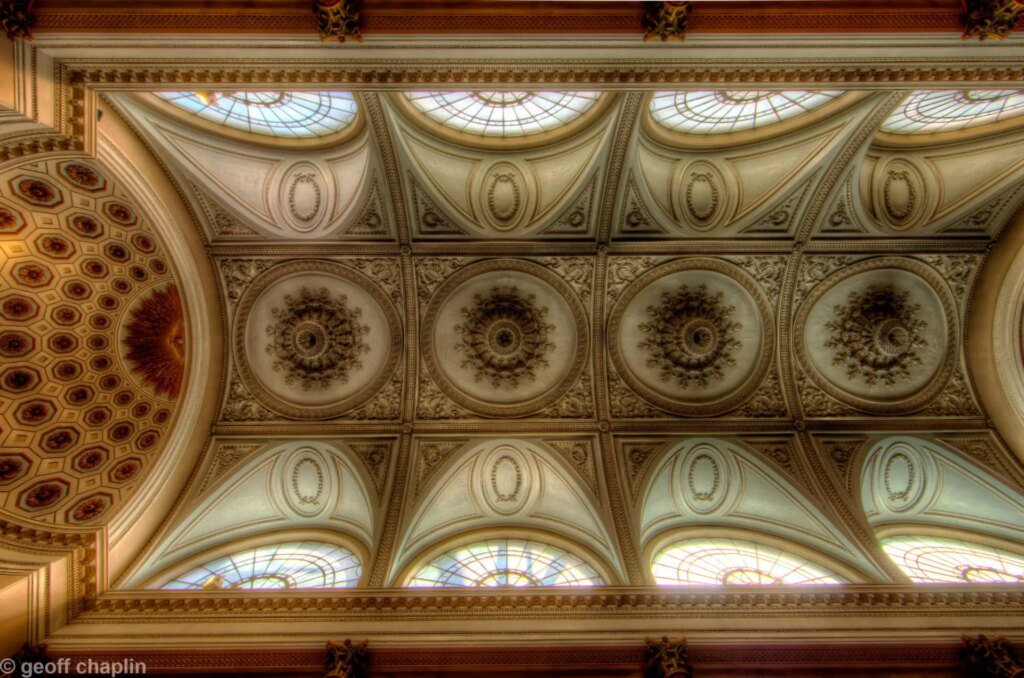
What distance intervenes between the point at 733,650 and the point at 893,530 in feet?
27.5

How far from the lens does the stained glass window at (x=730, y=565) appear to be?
Answer: 12826mm

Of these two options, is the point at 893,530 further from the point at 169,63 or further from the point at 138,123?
the point at 138,123

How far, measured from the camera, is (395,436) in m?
15.6

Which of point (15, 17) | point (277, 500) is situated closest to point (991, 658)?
point (277, 500)

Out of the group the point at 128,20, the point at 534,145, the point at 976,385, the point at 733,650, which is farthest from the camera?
the point at 976,385

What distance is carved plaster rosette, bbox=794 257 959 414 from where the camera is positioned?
15.2 meters

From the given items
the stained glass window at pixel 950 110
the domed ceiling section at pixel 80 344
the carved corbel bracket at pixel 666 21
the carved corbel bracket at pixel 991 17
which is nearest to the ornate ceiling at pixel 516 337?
the domed ceiling section at pixel 80 344

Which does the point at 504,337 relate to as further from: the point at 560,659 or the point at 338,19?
the point at 338,19

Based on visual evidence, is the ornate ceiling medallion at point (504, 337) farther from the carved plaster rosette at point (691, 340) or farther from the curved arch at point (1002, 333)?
the curved arch at point (1002, 333)

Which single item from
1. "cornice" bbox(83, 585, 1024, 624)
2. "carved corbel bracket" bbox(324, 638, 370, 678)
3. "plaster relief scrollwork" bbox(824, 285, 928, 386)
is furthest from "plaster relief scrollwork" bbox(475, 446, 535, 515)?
"plaster relief scrollwork" bbox(824, 285, 928, 386)

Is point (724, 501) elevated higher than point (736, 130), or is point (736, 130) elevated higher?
point (736, 130)

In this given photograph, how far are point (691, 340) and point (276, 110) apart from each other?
44.4 feet

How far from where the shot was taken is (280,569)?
13266mm

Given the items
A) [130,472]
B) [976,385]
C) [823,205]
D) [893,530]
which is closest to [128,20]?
[130,472]
